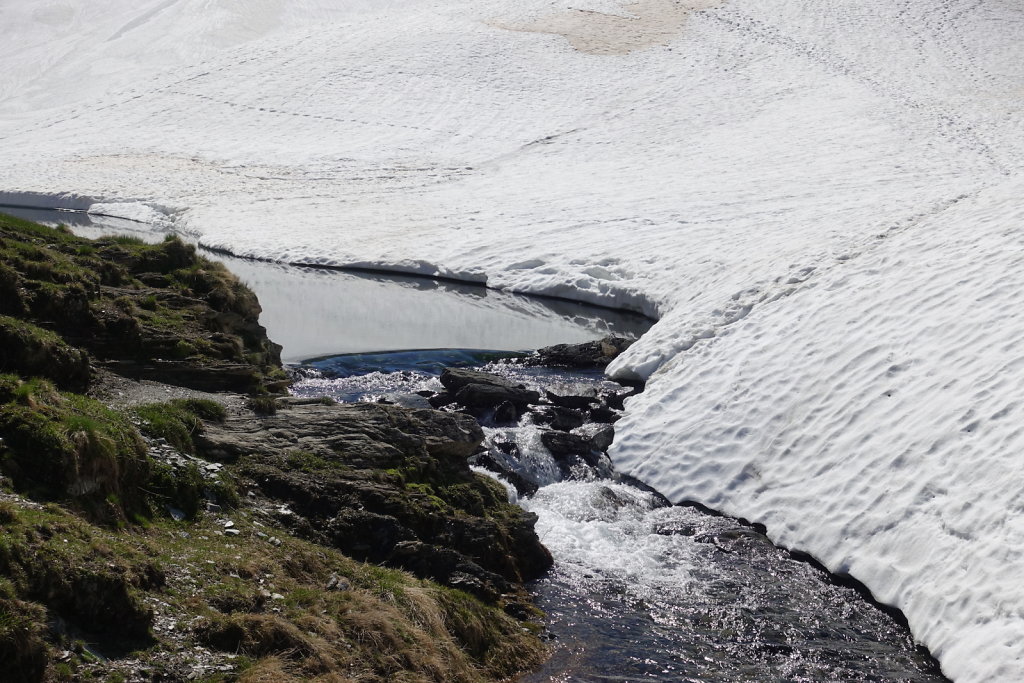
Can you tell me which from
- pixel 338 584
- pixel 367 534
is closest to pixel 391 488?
pixel 367 534

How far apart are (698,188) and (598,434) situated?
73.3 ft

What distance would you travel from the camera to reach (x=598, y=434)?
57.8 feet

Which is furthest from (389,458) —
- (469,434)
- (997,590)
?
(997,590)

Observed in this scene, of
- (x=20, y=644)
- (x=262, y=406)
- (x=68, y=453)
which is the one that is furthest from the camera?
(x=262, y=406)

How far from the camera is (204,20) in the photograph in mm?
72125

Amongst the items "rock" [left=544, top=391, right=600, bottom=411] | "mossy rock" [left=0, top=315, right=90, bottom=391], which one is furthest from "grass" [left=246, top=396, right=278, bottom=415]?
"rock" [left=544, top=391, right=600, bottom=411]

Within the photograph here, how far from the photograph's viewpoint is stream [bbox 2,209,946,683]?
10.8m

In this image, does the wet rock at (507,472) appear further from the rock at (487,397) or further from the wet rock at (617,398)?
the wet rock at (617,398)

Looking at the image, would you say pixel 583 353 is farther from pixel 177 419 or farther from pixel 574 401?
pixel 177 419

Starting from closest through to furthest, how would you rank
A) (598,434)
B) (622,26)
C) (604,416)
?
(598,434) → (604,416) → (622,26)

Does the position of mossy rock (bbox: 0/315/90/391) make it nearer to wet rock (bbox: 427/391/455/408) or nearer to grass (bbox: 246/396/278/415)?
grass (bbox: 246/396/278/415)

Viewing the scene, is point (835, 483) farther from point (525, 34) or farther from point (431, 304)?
point (525, 34)

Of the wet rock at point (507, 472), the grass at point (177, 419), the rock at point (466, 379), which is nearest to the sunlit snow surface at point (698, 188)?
the wet rock at point (507, 472)

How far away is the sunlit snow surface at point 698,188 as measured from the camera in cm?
1420
